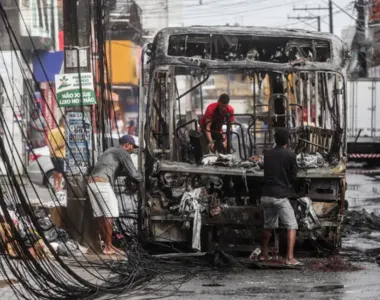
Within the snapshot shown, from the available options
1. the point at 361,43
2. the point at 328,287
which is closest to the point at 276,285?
the point at 328,287

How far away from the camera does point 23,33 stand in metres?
31.5

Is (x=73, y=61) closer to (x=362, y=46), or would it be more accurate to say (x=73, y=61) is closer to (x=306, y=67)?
(x=306, y=67)

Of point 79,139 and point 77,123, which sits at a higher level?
point 77,123

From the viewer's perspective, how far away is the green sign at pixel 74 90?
450 inches

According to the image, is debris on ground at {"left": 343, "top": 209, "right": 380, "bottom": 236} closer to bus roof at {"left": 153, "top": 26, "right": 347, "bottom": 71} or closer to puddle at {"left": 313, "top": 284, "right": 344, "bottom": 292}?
bus roof at {"left": 153, "top": 26, "right": 347, "bottom": 71}

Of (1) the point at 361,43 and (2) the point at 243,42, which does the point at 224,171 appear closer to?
(2) the point at 243,42

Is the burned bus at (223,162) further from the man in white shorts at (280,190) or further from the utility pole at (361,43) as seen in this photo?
the utility pole at (361,43)

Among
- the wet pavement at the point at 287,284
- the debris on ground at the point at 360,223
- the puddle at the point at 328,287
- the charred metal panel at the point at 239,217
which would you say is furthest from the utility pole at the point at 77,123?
the debris on ground at the point at 360,223

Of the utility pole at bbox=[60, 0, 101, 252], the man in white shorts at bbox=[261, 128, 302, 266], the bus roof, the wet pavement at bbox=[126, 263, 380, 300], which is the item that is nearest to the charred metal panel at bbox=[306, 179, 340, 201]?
the man in white shorts at bbox=[261, 128, 302, 266]

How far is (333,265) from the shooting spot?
9.92 meters

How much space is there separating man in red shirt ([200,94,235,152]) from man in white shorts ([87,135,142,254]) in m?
1.14

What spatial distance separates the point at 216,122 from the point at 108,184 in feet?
6.19

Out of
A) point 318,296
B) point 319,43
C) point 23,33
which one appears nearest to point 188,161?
point 319,43

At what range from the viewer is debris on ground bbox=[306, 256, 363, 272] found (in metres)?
9.76
